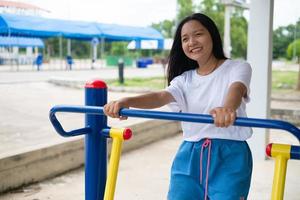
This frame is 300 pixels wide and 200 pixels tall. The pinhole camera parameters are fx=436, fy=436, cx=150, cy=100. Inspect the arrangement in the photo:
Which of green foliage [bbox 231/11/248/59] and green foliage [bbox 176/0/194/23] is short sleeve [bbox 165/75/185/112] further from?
green foliage [bbox 231/11/248/59]

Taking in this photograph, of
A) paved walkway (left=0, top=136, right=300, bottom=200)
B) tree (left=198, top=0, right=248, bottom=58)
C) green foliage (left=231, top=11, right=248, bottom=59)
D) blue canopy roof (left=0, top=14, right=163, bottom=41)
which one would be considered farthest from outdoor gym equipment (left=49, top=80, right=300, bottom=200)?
green foliage (left=231, top=11, right=248, bottom=59)

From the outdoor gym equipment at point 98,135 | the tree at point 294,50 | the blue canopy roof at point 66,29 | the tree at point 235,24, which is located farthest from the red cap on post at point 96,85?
the tree at point 235,24

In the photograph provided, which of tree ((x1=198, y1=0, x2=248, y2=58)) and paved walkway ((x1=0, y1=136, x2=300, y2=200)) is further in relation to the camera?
tree ((x1=198, y1=0, x2=248, y2=58))

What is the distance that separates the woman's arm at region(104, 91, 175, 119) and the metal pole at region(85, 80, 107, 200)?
173mm

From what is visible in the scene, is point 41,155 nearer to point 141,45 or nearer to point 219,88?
point 219,88

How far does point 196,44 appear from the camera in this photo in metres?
1.65

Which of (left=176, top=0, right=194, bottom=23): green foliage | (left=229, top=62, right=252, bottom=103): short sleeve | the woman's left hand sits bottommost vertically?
the woman's left hand

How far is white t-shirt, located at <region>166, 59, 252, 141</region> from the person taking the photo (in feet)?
5.21

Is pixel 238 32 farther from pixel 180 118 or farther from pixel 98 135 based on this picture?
pixel 180 118

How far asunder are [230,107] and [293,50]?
11357 millimetres

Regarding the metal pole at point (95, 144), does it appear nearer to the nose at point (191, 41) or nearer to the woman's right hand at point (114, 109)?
the woman's right hand at point (114, 109)

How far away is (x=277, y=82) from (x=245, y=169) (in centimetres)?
1098

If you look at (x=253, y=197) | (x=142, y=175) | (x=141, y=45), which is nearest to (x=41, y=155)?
(x=142, y=175)

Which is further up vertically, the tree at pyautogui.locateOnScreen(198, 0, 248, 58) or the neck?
the tree at pyautogui.locateOnScreen(198, 0, 248, 58)
